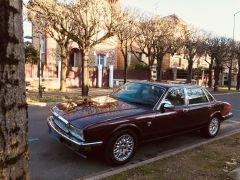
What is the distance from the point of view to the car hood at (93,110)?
578 centimetres

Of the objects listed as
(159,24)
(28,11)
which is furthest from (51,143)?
(159,24)

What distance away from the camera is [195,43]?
1248 inches

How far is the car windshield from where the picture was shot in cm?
705

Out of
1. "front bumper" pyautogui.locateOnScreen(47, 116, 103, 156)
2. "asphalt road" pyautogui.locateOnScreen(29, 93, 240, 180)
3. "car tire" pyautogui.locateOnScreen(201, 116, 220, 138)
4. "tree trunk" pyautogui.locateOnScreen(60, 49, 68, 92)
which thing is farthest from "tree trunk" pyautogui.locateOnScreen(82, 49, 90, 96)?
"front bumper" pyautogui.locateOnScreen(47, 116, 103, 156)

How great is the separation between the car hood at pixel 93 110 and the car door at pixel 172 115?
1.41 ft

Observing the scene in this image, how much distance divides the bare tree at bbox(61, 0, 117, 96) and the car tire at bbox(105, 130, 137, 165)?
37.5 feet

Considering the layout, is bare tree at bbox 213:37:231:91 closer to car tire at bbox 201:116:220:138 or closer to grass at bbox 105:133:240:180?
car tire at bbox 201:116:220:138

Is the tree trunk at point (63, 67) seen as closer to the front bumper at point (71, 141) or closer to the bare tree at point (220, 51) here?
the front bumper at point (71, 141)

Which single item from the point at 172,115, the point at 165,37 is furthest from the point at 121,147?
the point at 165,37

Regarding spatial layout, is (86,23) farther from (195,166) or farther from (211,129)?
(195,166)

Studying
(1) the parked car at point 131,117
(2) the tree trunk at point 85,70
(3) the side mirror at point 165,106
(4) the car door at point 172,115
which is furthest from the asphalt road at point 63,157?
(2) the tree trunk at point 85,70

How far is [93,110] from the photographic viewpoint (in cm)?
628

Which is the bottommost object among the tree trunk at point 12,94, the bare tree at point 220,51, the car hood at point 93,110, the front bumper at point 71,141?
the front bumper at point 71,141

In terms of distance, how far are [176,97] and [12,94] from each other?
585 cm
